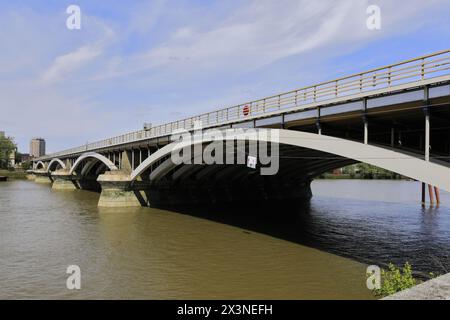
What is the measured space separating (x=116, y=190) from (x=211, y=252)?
21.4m

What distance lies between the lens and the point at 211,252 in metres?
19.6

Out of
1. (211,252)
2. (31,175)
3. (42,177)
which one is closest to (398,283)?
(211,252)

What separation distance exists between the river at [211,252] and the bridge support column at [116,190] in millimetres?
3762

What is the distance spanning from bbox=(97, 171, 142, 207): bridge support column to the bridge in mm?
101

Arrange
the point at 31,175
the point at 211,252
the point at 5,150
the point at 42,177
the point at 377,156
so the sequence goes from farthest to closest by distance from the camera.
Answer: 1. the point at 5,150
2. the point at 31,175
3. the point at 42,177
4. the point at 211,252
5. the point at 377,156

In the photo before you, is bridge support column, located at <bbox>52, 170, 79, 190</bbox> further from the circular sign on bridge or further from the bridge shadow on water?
the circular sign on bridge

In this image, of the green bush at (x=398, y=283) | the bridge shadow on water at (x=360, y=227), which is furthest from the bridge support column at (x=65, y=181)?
the green bush at (x=398, y=283)

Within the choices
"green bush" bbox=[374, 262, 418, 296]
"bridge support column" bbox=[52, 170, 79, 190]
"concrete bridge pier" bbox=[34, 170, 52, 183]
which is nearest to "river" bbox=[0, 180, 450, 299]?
"green bush" bbox=[374, 262, 418, 296]

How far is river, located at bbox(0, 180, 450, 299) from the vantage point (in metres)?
13.6

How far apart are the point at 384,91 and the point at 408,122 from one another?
104 inches

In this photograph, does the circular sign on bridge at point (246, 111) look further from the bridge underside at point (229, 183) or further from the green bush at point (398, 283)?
the green bush at point (398, 283)

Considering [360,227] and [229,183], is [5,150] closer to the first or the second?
[229,183]

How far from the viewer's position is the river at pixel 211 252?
44.6 feet
